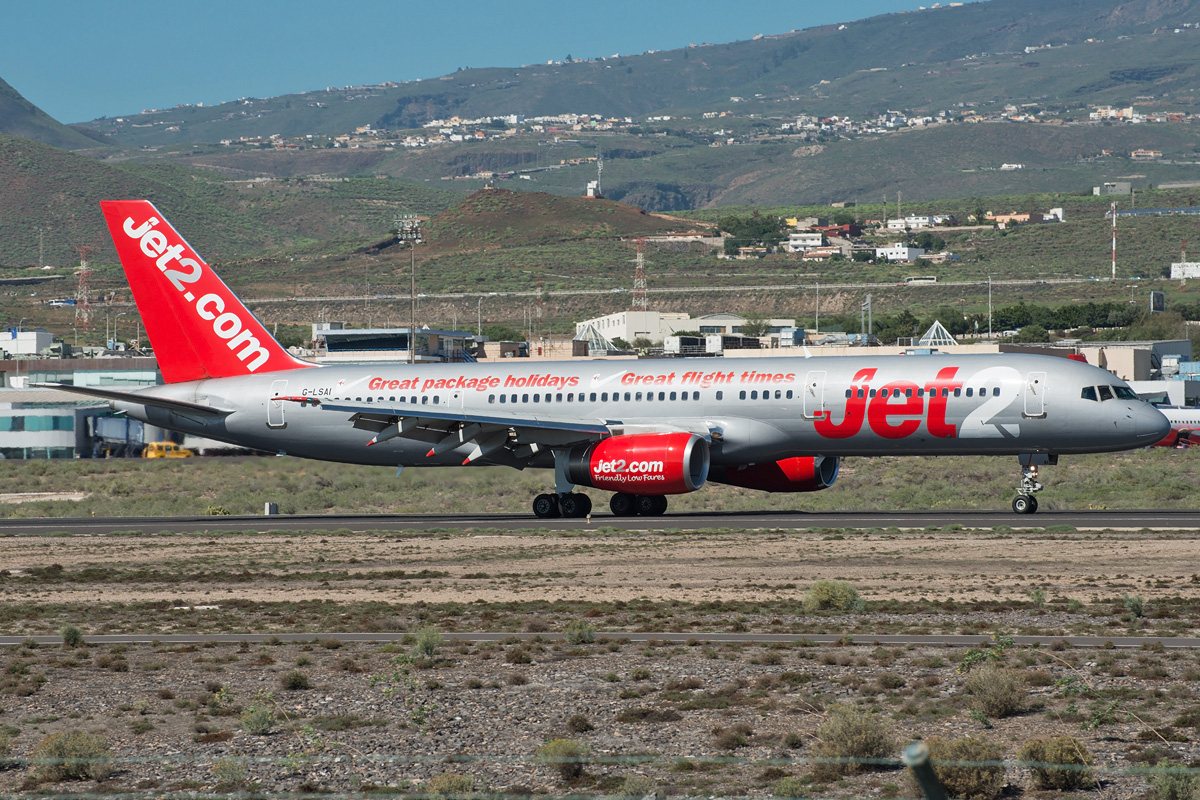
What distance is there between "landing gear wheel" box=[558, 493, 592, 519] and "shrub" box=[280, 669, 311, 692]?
24.6 metres

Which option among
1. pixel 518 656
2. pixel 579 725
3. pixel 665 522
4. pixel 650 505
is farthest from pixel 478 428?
pixel 579 725

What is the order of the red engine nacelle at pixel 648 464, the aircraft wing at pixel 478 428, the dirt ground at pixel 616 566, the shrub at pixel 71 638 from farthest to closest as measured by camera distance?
the aircraft wing at pixel 478 428 → the red engine nacelle at pixel 648 464 → the dirt ground at pixel 616 566 → the shrub at pixel 71 638

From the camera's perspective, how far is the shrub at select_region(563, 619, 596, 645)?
20938mm

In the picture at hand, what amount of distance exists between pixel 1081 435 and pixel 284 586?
22544 millimetres

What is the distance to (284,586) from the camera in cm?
2841

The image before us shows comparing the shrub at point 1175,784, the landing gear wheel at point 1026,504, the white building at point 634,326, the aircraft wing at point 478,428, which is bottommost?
the shrub at point 1175,784

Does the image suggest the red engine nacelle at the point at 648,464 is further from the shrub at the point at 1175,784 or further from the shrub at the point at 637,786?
the shrub at the point at 1175,784

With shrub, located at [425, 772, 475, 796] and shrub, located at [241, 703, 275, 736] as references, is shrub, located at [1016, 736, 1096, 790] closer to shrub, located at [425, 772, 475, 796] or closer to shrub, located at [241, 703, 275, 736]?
shrub, located at [425, 772, 475, 796]

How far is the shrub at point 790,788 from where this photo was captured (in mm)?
13320

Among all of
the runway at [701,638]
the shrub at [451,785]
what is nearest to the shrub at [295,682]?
the runway at [701,638]

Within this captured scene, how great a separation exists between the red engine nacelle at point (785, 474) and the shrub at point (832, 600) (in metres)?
18.9

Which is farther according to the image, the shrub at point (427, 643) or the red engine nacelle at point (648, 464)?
the red engine nacelle at point (648, 464)

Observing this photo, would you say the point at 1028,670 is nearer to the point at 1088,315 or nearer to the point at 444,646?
the point at 444,646

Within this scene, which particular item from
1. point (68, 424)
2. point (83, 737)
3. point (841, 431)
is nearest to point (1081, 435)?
point (841, 431)
